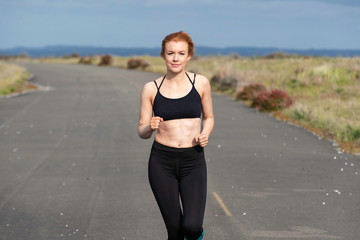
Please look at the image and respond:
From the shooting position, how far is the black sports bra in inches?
178

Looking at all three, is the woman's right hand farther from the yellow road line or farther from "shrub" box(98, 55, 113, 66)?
"shrub" box(98, 55, 113, 66)

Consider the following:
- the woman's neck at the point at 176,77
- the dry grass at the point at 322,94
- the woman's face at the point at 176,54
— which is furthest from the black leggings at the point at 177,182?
the dry grass at the point at 322,94

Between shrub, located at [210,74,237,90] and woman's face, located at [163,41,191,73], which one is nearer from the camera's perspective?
woman's face, located at [163,41,191,73]

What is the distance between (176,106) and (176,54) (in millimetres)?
419

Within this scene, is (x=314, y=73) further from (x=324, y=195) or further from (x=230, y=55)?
(x=230, y=55)

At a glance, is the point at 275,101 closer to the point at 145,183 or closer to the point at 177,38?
the point at 145,183

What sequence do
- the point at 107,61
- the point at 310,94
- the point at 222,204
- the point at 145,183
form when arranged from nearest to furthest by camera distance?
the point at 222,204, the point at 145,183, the point at 310,94, the point at 107,61

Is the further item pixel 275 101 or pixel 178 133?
pixel 275 101

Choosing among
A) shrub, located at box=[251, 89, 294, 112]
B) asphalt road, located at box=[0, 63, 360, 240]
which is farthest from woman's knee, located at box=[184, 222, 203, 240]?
shrub, located at box=[251, 89, 294, 112]

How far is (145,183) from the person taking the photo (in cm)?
932

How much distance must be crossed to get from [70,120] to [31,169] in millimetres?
7033

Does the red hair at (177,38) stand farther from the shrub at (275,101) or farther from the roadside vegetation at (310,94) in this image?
the shrub at (275,101)

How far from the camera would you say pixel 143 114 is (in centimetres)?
463

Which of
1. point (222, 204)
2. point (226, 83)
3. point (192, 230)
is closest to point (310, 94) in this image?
point (226, 83)
